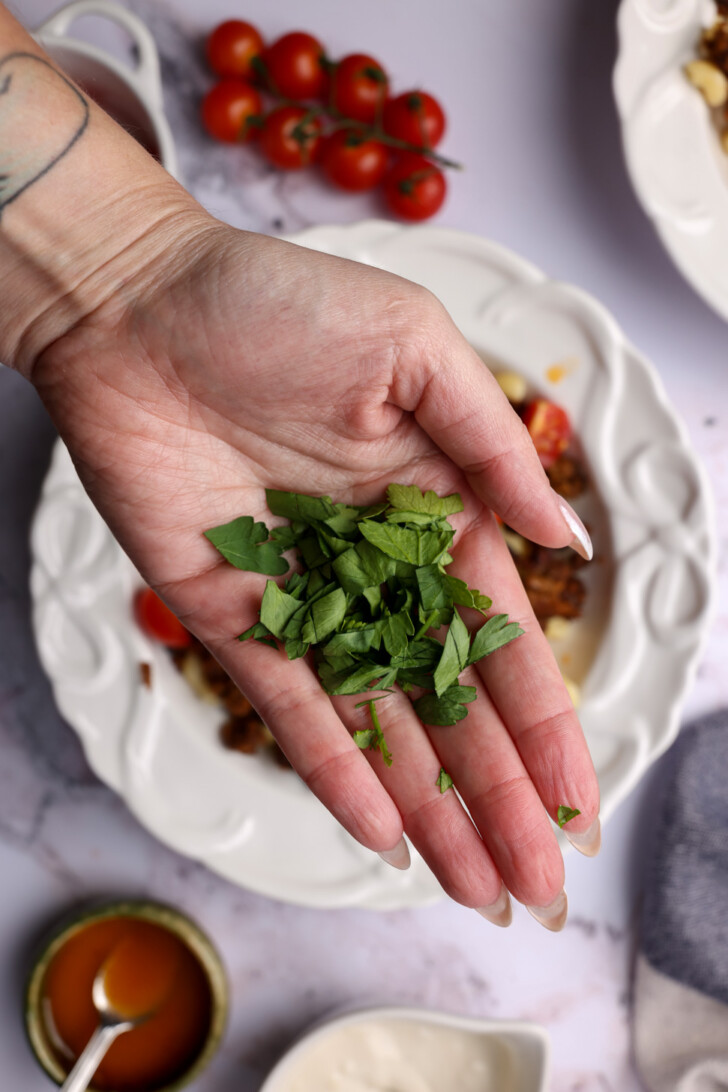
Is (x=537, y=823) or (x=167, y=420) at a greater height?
(x=167, y=420)

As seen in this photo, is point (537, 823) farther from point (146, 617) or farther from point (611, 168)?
point (611, 168)

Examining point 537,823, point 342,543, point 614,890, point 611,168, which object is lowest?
point 614,890

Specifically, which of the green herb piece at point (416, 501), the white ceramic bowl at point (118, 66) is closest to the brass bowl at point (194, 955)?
the green herb piece at point (416, 501)

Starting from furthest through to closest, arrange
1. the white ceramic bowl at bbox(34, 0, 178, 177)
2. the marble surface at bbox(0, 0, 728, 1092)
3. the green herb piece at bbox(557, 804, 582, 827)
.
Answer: the marble surface at bbox(0, 0, 728, 1092)
the white ceramic bowl at bbox(34, 0, 178, 177)
the green herb piece at bbox(557, 804, 582, 827)

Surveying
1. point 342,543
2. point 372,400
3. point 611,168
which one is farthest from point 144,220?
point 611,168

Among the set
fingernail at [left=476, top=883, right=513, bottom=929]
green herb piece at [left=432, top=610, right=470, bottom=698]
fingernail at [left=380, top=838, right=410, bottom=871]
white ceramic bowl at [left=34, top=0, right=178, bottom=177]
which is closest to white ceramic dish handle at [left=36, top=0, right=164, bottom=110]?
white ceramic bowl at [left=34, top=0, right=178, bottom=177]

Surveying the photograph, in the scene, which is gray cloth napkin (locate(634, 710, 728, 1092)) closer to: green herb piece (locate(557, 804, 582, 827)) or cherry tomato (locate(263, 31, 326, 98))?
green herb piece (locate(557, 804, 582, 827))

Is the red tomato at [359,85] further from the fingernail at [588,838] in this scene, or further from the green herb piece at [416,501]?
the fingernail at [588,838]
